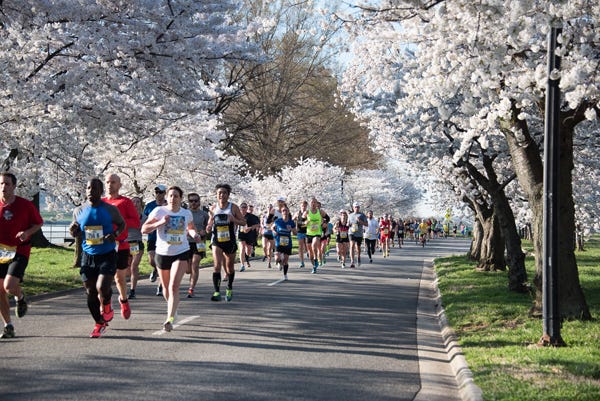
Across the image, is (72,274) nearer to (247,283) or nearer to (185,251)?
(247,283)

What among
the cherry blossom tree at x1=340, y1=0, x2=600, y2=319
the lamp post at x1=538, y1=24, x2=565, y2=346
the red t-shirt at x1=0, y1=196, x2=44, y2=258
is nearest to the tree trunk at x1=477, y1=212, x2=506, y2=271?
the cherry blossom tree at x1=340, y1=0, x2=600, y2=319

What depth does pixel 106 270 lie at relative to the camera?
9.59 m

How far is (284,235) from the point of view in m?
21.1

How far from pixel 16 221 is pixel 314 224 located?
1423 cm

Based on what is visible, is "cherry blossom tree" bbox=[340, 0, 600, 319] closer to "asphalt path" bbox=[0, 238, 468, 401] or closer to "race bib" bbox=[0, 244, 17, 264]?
"asphalt path" bbox=[0, 238, 468, 401]

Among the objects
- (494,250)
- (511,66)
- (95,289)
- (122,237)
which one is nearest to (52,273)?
(122,237)

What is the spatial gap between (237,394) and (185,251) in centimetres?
406

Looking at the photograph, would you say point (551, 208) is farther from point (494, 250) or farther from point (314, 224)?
point (494, 250)

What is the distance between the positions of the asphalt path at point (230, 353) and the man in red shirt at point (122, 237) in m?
0.40

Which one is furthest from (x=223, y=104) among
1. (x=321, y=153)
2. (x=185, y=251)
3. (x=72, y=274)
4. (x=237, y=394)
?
(x=237, y=394)

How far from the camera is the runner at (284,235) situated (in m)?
20.3

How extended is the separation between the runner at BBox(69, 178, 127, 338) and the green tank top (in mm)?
13581

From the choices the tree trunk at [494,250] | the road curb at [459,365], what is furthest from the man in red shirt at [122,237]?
the tree trunk at [494,250]

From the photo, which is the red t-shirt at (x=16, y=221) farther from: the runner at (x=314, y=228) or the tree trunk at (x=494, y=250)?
the tree trunk at (x=494, y=250)
